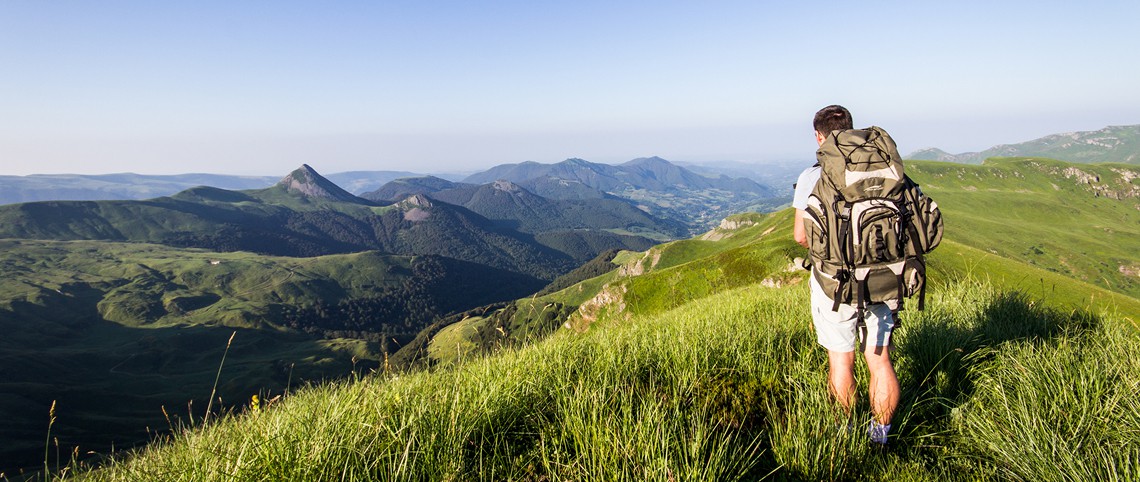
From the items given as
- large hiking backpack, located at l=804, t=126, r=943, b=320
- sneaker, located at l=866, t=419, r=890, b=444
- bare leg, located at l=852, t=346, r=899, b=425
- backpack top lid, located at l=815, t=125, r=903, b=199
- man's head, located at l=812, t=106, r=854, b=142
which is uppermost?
man's head, located at l=812, t=106, r=854, b=142

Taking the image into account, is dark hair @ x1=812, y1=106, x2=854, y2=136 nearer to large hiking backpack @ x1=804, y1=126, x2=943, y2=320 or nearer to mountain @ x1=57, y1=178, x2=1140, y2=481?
large hiking backpack @ x1=804, y1=126, x2=943, y2=320

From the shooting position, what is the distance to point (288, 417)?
3.42 meters

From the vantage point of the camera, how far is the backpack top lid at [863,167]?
385 centimetres

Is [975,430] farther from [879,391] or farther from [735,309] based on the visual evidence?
[735,309]

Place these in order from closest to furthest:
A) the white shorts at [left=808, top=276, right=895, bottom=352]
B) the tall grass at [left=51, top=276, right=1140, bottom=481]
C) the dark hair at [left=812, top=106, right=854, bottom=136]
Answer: the tall grass at [left=51, top=276, right=1140, bottom=481], the white shorts at [left=808, top=276, right=895, bottom=352], the dark hair at [left=812, top=106, right=854, bottom=136]

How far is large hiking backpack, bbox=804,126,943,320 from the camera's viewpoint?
380 cm

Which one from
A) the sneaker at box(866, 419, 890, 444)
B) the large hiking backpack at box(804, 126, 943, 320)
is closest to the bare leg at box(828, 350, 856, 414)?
the sneaker at box(866, 419, 890, 444)

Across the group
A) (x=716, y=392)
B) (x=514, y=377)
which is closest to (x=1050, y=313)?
(x=716, y=392)

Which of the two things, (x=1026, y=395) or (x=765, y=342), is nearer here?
(x=1026, y=395)

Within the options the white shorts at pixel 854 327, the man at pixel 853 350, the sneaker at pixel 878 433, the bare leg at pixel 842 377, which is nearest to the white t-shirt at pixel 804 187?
the man at pixel 853 350

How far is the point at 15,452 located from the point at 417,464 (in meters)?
165

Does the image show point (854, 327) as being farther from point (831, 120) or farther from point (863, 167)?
point (831, 120)

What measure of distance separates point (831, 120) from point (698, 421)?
363 centimetres

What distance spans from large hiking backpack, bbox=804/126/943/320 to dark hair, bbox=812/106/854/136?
86 cm
